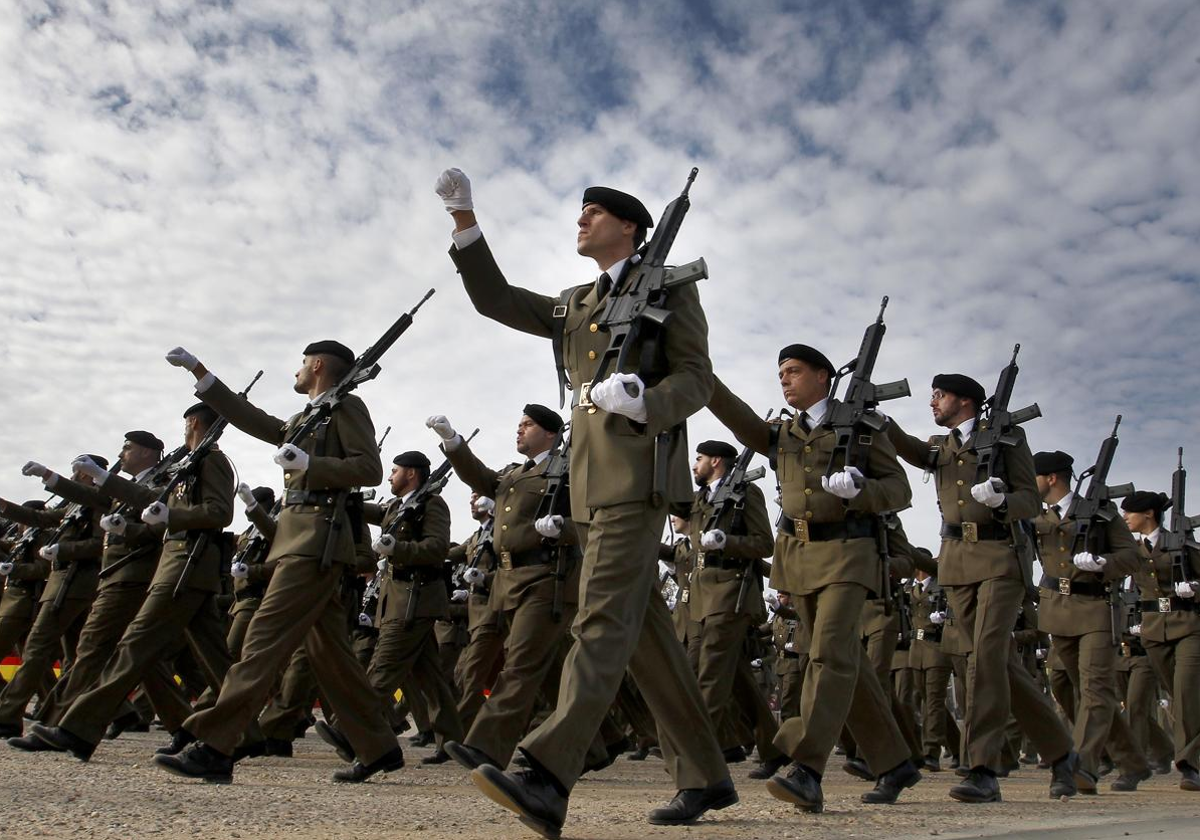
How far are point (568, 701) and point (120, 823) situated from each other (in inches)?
69.4

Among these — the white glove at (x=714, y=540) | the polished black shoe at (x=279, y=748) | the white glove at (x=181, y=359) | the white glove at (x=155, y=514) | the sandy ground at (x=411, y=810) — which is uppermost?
the white glove at (x=181, y=359)

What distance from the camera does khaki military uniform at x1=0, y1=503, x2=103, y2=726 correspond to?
824 cm

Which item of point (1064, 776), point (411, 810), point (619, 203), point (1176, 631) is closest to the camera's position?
point (619, 203)

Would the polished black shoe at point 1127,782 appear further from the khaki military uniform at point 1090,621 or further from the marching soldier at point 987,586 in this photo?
the marching soldier at point 987,586

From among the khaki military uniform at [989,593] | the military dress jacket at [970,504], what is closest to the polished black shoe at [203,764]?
the khaki military uniform at [989,593]

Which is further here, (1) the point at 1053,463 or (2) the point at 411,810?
(1) the point at 1053,463

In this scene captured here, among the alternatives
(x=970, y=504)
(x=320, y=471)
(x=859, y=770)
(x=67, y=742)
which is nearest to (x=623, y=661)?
(x=320, y=471)

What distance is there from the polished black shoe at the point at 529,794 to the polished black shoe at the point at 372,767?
10.1ft

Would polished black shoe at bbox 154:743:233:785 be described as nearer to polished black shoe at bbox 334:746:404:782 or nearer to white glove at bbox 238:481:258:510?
polished black shoe at bbox 334:746:404:782

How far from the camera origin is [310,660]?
6145mm

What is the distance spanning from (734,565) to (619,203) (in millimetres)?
4804

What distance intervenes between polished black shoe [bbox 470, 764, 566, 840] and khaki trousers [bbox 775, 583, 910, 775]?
6.59ft

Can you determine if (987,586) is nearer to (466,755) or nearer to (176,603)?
(466,755)

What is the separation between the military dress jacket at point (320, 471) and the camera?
593 centimetres
